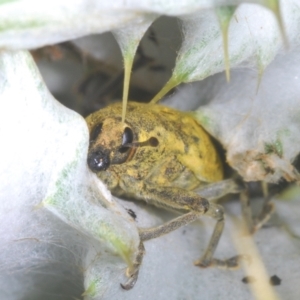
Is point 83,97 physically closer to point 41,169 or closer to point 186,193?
point 186,193

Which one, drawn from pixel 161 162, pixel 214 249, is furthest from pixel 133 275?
pixel 161 162

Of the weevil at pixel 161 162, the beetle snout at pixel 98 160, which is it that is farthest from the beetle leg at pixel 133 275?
the beetle snout at pixel 98 160

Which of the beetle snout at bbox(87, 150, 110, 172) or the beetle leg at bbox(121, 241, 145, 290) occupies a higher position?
the beetle snout at bbox(87, 150, 110, 172)

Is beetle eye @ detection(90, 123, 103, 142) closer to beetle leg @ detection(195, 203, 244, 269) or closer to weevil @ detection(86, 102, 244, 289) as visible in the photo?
weevil @ detection(86, 102, 244, 289)

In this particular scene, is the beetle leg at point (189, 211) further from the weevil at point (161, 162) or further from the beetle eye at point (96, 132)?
the beetle eye at point (96, 132)

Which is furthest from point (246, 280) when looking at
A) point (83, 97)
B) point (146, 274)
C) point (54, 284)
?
point (83, 97)

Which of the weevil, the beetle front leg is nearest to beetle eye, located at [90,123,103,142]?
the weevil

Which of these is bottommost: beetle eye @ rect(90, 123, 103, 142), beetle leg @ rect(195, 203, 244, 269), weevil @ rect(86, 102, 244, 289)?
beetle leg @ rect(195, 203, 244, 269)

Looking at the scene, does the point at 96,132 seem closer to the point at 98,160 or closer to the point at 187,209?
the point at 98,160
